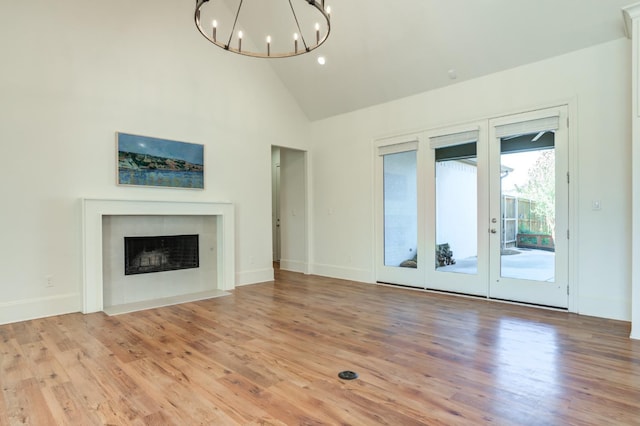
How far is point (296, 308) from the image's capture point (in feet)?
15.4

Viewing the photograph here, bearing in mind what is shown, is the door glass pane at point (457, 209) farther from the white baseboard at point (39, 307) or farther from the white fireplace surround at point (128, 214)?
the white baseboard at point (39, 307)

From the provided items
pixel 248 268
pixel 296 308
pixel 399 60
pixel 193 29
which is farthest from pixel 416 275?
pixel 193 29

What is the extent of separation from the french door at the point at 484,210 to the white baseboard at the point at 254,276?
2060 mm

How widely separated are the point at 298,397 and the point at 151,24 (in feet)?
17.8

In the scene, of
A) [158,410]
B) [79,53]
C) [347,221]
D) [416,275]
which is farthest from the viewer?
[347,221]

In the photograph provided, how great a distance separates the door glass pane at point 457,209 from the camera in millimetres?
5266

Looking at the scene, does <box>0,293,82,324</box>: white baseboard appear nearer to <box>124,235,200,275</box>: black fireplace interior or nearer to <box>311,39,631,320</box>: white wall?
<box>124,235,200,275</box>: black fireplace interior

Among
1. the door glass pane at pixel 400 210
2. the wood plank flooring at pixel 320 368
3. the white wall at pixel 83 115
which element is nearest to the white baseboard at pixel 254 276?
the white wall at pixel 83 115

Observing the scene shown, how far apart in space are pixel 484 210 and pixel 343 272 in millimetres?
2862

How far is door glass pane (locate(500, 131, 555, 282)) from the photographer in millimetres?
4609

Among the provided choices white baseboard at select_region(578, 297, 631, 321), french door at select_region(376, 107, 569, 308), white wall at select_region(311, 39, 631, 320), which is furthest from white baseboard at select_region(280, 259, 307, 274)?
white baseboard at select_region(578, 297, 631, 321)

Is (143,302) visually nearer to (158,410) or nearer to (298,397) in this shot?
(158,410)

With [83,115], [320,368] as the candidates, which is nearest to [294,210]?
[83,115]

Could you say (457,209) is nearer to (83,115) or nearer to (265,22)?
(265,22)
